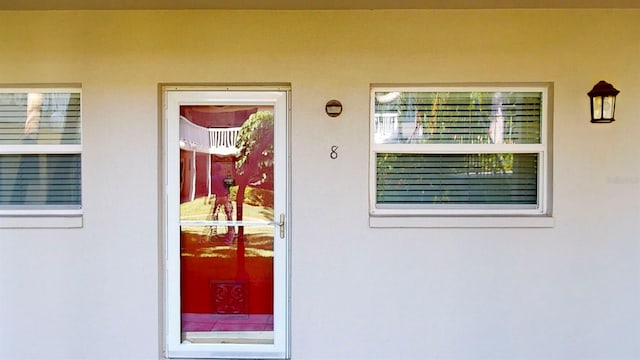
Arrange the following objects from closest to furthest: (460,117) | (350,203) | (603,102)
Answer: (603,102) → (350,203) → (460,117)

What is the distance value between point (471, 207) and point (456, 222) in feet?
0.65

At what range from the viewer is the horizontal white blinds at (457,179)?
122 inches

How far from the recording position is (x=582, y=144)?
297cm

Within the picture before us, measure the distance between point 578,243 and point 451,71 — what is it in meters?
1.58

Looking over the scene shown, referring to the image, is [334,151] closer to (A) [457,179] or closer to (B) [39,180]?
(A) [457,179]

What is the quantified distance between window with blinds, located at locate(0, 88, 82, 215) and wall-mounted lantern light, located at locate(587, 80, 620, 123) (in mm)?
3808

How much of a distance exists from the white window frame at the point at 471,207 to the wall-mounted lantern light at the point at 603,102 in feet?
0.90

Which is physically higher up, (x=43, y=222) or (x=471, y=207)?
(x=471, y=207)

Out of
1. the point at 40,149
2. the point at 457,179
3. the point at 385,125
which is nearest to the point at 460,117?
the point at 457,179

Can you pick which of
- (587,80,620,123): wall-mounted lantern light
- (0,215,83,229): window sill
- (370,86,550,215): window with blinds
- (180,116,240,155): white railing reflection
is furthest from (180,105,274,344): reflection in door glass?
(587,80,620,123): wall-mounted lantern light

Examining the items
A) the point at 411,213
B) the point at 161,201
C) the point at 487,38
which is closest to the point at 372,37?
the point at 487,38

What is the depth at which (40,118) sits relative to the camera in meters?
3.09

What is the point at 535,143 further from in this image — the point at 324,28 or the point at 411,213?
the point at 324,28

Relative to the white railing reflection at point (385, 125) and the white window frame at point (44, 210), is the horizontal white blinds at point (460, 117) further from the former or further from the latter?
the white window frame at point (44, 210)
